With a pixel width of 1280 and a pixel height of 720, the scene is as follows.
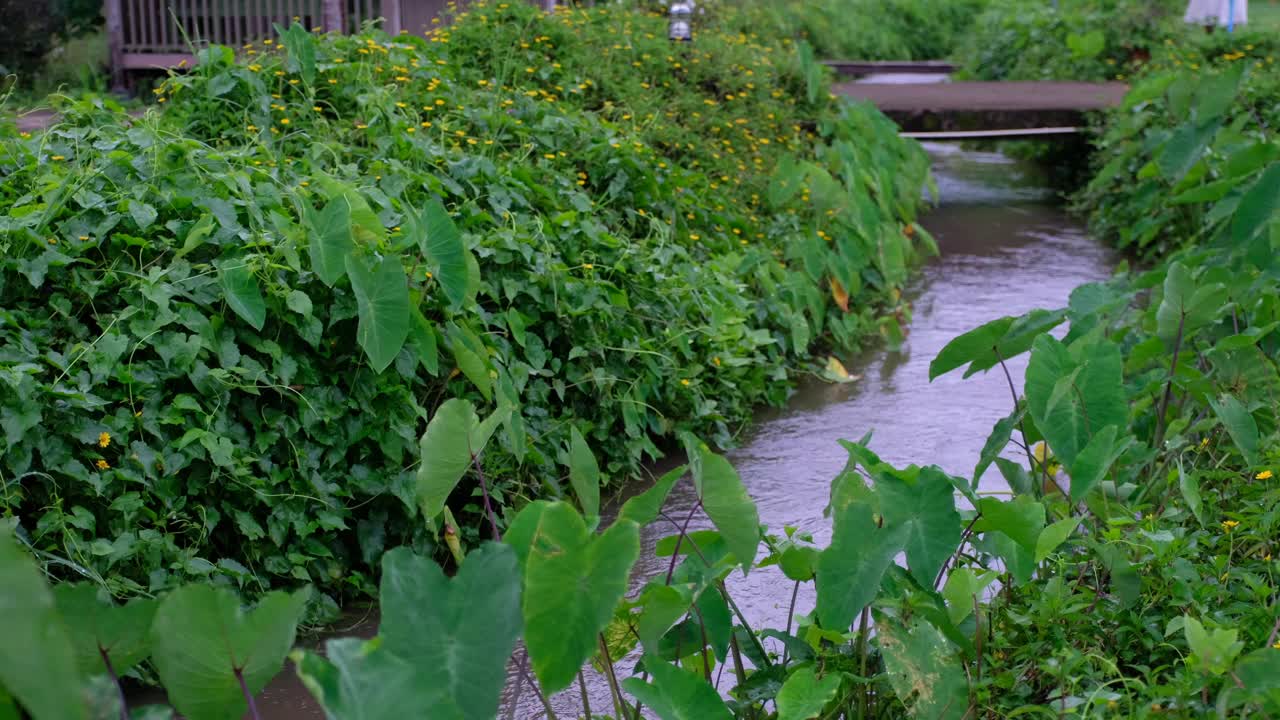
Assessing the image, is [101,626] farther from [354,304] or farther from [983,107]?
[983,107]

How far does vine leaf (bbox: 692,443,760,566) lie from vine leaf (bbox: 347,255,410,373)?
3.63ft

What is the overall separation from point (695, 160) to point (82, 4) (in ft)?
22.0

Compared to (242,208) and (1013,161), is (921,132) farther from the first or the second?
(242,208)

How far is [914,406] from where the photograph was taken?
4.86 metres

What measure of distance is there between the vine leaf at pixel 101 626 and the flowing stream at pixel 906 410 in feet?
1.99

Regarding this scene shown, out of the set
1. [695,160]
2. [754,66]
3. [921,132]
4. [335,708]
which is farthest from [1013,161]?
[335,708]

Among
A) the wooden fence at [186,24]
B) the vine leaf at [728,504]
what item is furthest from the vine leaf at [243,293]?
the wooden fence at [186,24]

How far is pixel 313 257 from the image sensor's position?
3023mm

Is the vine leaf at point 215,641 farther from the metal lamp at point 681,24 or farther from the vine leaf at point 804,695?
the metal lamp at point 681,24

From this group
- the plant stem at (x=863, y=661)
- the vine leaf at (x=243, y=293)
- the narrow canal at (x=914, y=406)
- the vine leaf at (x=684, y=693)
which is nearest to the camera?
the vine leaf at (x=684, y=693)

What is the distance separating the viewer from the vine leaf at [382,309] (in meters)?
2.88

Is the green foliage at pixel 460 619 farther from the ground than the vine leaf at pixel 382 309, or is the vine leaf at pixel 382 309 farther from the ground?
the vine leaf at pixel 382 309

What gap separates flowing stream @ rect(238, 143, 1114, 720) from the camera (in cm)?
319

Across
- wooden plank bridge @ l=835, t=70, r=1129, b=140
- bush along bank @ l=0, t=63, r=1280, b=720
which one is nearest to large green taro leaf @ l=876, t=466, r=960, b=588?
bush along bank @ l=0, t=63, r=1280, b=720
